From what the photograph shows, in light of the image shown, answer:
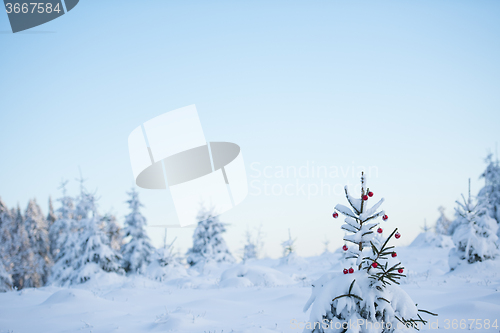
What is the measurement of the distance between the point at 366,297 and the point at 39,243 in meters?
49.2

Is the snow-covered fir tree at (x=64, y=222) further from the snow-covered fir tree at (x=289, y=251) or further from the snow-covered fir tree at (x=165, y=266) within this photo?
the snow-covered fir tree at (x=289, y=251)

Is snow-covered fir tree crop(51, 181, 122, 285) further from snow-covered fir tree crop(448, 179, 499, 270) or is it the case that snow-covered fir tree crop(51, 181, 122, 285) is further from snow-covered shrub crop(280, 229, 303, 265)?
snow-covered fir tree crop(448, 179, 499, 270)

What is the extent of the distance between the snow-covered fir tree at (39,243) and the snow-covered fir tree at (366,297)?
46609 millimetres

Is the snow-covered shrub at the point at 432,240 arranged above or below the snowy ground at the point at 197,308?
below

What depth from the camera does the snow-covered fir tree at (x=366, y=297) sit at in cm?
421

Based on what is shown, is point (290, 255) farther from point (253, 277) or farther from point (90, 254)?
point (90, 254)

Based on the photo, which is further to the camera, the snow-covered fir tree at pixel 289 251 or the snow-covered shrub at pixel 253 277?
the snow-covered fir tree at pixel 289 251

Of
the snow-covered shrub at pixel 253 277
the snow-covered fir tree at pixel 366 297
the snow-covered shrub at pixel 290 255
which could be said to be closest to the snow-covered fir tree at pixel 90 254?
the snow-covered shrub at pixel 253 277

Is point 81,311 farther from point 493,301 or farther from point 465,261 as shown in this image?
point 465,261

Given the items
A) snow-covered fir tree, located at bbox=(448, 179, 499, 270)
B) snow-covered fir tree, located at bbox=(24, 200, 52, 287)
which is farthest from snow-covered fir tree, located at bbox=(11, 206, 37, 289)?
snow-covered fir tree, located at bbox=(448, 179, 499, 270)

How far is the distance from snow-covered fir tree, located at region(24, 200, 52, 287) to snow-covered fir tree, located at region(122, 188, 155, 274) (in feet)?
62.5

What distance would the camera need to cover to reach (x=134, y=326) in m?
8.12

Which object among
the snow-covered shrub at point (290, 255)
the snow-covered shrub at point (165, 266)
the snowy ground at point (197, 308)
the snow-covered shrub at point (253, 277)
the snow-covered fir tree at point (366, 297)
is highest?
the snow-covered fir tree at point (366, 297)

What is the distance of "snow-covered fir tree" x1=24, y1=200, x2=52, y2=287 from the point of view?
133ft
